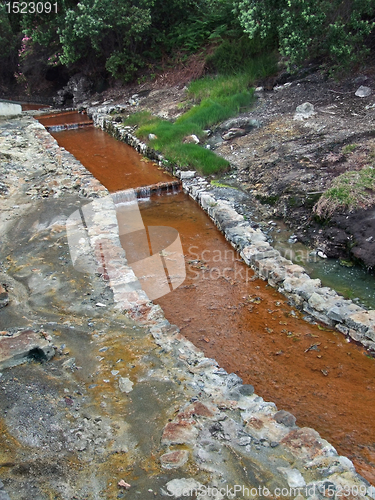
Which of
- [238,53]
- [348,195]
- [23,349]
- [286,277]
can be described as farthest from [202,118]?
[23,349]

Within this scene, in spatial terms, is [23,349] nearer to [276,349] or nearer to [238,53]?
[276,349]

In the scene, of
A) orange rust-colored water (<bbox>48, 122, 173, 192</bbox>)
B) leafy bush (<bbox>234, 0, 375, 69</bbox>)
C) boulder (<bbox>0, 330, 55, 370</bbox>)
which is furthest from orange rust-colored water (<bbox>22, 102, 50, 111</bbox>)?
boulder (<bbox>0, 330, 55, 370</bbox>)

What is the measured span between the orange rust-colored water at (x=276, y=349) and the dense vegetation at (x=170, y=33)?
770 centimetres

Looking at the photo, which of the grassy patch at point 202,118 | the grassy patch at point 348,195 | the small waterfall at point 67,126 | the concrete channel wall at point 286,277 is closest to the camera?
the concrete channel wall at point 286,277

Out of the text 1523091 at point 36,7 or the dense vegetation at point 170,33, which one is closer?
the dense vegetation at point 170,33

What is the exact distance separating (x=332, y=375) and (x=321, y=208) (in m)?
3.32

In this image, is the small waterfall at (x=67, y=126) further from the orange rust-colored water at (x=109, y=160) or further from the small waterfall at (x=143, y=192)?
the small waterfall at (x=143, y=192)

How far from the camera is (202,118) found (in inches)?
493

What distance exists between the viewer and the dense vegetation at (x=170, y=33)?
39.2ft

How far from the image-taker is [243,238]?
7.62m

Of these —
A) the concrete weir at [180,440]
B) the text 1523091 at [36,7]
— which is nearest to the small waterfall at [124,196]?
the concrete weir at [180,440]

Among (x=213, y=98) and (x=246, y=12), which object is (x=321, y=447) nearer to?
(x=213, y=98)

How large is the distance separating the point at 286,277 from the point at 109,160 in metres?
7.70

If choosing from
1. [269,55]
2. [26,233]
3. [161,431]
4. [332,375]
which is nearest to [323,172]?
[332,375]
